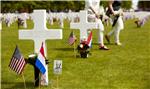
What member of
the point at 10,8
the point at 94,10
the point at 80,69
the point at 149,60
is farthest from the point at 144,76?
the point at 10,8

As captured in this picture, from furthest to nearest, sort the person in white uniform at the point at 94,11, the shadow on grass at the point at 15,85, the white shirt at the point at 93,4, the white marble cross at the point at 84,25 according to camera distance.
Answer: the white shirt at the point at 93,4
the person in white uniform at the point at 94,11
the white marble cross at the point at 84,25
the shadow on grass at the point at 15,85

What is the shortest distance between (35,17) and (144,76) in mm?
2830

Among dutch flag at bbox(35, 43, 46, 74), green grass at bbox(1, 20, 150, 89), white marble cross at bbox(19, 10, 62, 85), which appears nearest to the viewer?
dutch flag at bbox(35, 43, 46, 74)

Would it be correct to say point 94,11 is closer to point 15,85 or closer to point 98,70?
point 98,70

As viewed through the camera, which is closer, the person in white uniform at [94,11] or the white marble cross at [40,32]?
the white marble cross at [40,32]

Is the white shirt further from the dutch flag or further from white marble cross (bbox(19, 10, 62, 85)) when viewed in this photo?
the dutch flag

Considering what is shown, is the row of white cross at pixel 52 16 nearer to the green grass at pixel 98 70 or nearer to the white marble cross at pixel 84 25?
the white marble cross at pixel 84 25

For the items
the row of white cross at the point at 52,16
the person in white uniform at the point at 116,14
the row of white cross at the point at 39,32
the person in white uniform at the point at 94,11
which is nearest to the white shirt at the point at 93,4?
the person in white uniform at the point at 94,11

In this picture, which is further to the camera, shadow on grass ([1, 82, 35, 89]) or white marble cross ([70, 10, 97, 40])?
white marble cross ([70, 10, 97, 40])

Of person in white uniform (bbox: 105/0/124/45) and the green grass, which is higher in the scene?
person in white uniform (bbox: 105/0/124/45)

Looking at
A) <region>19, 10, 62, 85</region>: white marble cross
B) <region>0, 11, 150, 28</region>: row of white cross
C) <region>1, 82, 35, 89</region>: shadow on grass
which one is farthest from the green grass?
<region>0, 11, 150, 28</region>: row of white cross

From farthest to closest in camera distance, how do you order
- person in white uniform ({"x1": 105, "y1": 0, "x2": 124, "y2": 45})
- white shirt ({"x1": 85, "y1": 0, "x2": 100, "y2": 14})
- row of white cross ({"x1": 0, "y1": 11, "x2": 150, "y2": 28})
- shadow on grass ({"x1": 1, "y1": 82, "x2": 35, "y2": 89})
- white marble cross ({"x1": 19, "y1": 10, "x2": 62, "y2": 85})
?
row of white cross ({"x1": 0, "y1": 11, "x2": 150, "y2": 28}) < person in white uniform ({"x1": 105, "y1": 0, "x2": 124, "y2": 45}) < white shirt ({"x1": 85, "y1": 0, "x2": 100, "y2": 14}) < shadow on grass ({"x1": 1, "y1": 82, "x2": 35, "y2": 89}) < white marble cross ({"x1": 19, "y1": 10, "x2": 62, "y2": 85})

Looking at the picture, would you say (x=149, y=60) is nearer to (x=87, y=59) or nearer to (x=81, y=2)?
(x=87, y=59)

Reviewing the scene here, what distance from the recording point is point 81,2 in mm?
94562
